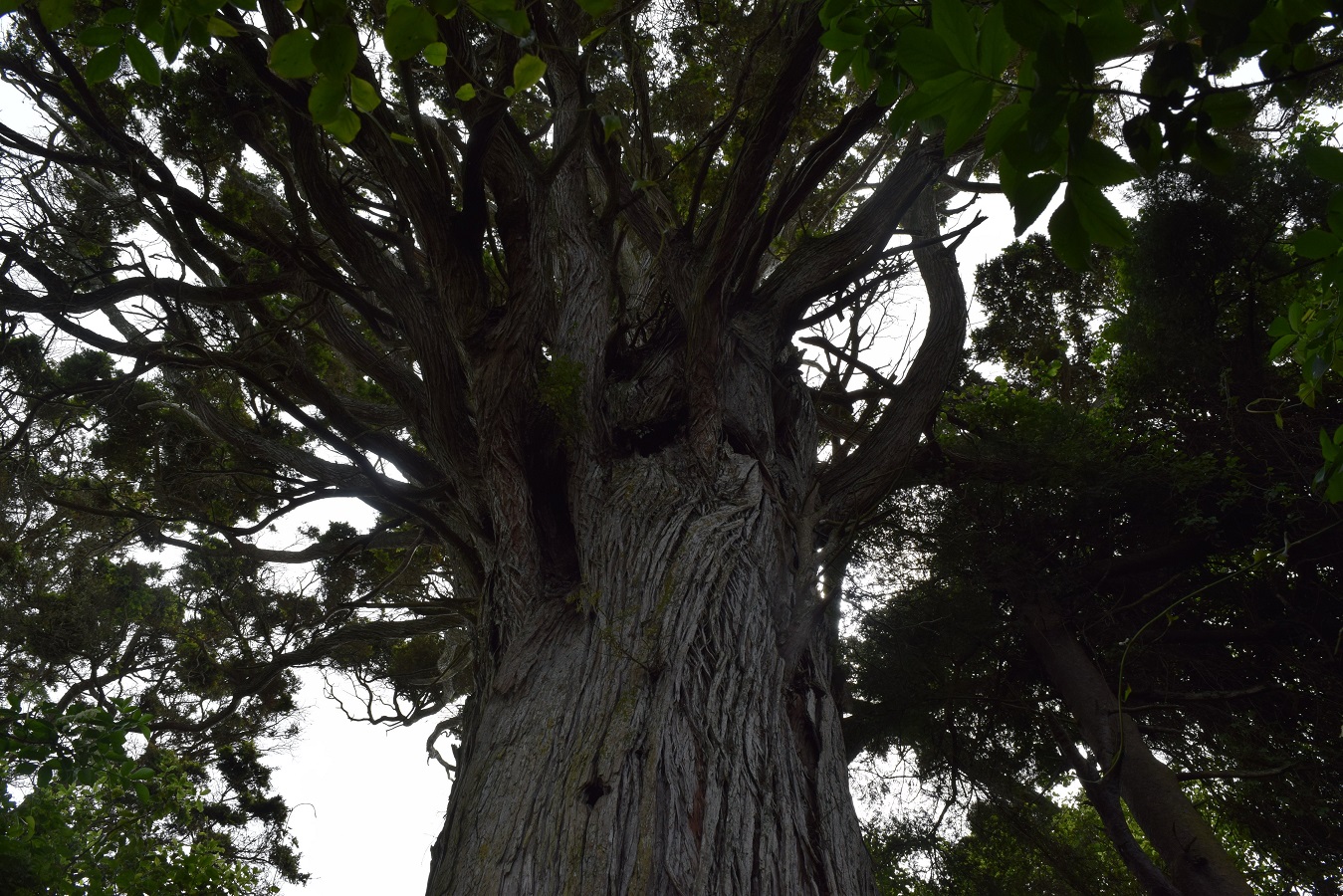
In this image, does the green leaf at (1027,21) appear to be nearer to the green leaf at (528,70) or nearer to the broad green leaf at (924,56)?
the broad green leaf at (924,56)

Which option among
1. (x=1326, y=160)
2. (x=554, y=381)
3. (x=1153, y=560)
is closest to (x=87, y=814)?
(x=554, y=381)

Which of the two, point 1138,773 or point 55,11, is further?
Result: point 1138,773

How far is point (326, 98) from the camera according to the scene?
3.26ft

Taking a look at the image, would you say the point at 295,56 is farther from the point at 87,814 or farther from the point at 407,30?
the point at 87,814

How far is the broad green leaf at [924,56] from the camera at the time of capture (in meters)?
0.71

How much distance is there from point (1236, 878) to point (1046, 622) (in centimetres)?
186

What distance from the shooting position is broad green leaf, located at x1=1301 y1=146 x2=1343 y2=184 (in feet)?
3.01

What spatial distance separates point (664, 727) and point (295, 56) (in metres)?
1.62

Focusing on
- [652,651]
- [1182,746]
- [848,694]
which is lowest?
[652,651]

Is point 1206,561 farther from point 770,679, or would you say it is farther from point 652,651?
point 652,651

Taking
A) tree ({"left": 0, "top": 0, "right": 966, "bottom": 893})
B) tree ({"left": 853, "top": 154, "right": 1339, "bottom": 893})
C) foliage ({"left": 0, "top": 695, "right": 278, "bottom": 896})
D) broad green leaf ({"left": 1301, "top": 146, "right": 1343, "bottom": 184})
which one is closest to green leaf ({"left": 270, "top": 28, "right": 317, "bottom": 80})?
tree ({"left": 0, "top": 0, "right": 966, "bottom": 893})

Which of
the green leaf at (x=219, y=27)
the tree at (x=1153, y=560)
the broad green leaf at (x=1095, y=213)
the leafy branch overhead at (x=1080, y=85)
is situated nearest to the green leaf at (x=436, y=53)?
the green leaf at (x=219, y=27)

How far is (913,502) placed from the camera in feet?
19.1

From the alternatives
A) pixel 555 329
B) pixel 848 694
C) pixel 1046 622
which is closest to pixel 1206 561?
pixel 1046 622
